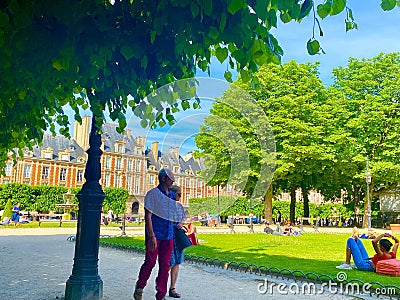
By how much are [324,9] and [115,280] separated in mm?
6781

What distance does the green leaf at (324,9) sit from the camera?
3381mm

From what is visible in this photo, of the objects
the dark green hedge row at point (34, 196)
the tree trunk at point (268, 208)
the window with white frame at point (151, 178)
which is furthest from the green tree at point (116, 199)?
the window with white frame at point (151, 178)

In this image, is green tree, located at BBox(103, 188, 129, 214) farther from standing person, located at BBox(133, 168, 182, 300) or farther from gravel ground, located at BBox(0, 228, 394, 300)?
standing person, located at BBox(133, 168, 182, 300)

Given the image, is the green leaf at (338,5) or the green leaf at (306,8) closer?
the green leaf at (338,5)

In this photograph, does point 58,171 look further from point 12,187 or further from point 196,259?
point 196,259

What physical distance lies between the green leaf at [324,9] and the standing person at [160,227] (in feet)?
9.62

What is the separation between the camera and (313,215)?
50.8m

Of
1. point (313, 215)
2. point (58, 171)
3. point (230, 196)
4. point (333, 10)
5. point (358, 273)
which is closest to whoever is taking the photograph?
point (333, 10)

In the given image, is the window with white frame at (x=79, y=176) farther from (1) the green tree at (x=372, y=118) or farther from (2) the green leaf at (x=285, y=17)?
(2) the green leaf at (x=285, y=17)

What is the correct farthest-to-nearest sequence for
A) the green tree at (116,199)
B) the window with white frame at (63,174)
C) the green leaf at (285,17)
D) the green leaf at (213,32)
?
the window with white frame at (63,174) → the green tree at (116,199) → the green leaf at (285,17) → the green leaf at (213,32)

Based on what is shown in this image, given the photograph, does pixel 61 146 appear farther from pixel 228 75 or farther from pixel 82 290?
pixel 228 75

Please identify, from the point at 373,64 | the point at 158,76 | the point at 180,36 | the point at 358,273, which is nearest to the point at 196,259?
the point at 358,273

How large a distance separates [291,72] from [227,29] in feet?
100

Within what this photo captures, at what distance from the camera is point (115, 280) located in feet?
26.6
